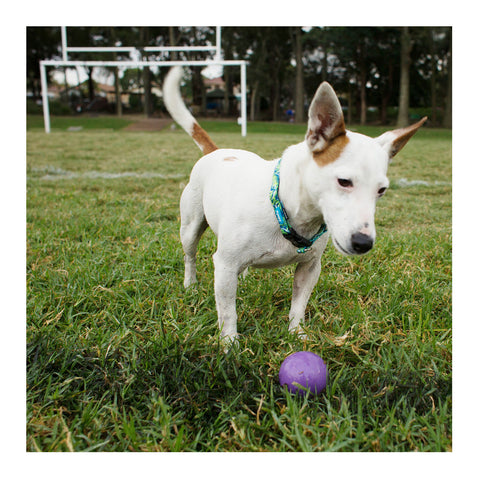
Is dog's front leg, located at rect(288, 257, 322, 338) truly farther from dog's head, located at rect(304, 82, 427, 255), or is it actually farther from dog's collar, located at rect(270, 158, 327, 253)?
dog's head, located at rect(304, 82, 427, 255)

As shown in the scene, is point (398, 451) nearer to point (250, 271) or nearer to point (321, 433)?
point (321, 433)

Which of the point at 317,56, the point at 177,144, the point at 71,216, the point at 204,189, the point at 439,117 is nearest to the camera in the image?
the point at 204,189

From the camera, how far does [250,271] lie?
3314 mm

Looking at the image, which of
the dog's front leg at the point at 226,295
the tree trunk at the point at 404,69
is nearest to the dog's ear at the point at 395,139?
the dog's front leg at the point at 226,295

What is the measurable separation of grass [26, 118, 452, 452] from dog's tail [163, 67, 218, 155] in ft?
3.19

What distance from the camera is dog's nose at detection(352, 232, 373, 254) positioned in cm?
163

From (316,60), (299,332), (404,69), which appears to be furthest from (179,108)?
(316,60)

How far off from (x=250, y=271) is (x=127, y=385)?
4.95 ft

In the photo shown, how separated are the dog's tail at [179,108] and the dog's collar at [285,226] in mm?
1235

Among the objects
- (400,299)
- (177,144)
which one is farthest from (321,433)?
(177,144)

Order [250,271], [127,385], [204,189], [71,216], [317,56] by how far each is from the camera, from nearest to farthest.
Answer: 1. [127,385]
2. [204,189]
3. [250,271]
4. [71,216]
5. [317,56]

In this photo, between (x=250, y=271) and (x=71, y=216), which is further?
(x=71, y=216)
